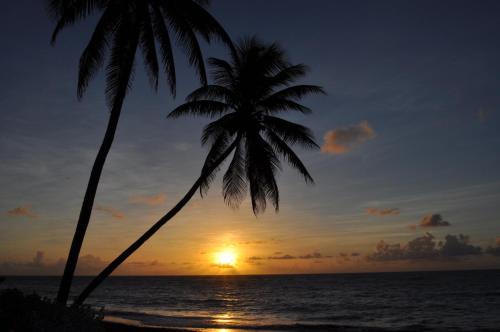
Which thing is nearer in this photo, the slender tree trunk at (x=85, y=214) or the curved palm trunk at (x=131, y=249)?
the slender tree trunk at (x=85, y=214)

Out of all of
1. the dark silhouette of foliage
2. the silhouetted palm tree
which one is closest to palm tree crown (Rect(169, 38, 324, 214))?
the silhouetted palm tree

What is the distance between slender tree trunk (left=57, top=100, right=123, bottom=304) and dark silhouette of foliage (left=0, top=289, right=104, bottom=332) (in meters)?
2.98

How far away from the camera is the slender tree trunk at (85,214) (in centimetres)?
1028

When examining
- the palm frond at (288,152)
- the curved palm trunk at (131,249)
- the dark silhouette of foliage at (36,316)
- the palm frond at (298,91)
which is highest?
the palm frond at (298,91)

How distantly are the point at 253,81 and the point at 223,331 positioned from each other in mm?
13118

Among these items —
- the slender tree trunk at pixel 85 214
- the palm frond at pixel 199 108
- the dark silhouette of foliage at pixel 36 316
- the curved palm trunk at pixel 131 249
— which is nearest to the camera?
the dark silhouette of foliage at pixel 36 316

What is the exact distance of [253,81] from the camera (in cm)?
1638

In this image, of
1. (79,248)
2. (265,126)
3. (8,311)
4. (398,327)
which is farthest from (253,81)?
(398,327)

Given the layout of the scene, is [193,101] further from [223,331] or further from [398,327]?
[398,327]

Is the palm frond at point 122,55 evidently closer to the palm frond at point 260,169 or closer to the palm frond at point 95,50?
the palm frond at point 95,50

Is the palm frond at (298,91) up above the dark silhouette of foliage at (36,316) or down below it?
above

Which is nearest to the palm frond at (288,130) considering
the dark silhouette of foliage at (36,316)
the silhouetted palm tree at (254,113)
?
the silhouetted palm tree at (254,113)

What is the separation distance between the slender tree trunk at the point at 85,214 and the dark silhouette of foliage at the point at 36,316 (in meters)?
2.98

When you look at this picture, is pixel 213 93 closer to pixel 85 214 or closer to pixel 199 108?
pixel 199 108
